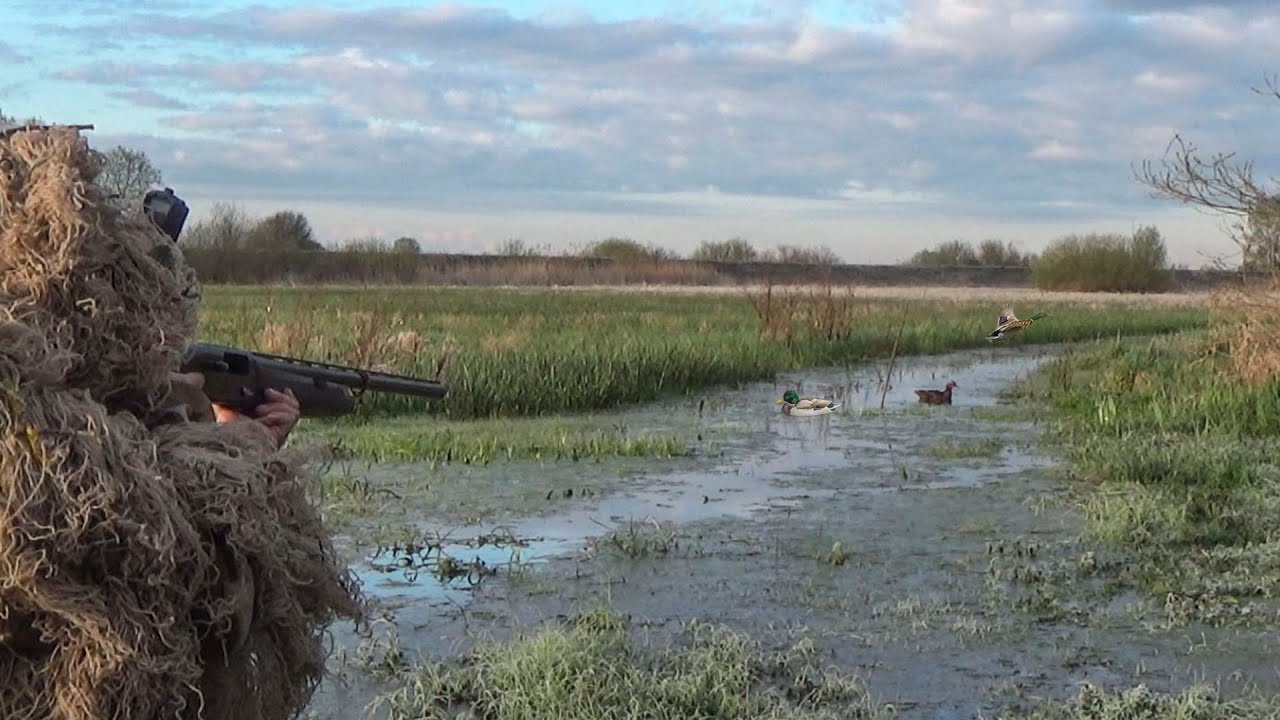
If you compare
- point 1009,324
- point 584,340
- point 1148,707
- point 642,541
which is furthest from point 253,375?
point 584,340

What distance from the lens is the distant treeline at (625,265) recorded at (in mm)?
40000

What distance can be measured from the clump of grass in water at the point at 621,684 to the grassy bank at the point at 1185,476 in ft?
5.72

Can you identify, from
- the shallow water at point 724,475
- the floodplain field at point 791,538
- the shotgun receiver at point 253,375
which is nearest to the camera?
the shotgun receiver at point 253,375

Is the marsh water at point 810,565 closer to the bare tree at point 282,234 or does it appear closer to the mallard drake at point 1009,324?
the mallard drake at point 1009,324

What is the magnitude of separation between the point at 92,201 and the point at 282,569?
540mm

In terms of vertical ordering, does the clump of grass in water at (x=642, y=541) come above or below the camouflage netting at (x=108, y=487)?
below

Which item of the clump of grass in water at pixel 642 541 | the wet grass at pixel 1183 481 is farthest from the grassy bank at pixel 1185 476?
the clump of grass in water at pixel 642 541

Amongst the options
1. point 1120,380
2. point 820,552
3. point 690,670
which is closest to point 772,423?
point 1120,380

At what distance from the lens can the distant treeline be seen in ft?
131

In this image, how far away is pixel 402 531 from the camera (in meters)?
6.61

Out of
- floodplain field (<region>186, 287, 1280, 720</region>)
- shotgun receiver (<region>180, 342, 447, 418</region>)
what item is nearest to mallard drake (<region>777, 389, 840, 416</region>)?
floodplain field (<region>186, 287, 1280, 720</region>)

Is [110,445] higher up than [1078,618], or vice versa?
[110,445]

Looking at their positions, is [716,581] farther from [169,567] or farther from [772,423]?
[772,423]

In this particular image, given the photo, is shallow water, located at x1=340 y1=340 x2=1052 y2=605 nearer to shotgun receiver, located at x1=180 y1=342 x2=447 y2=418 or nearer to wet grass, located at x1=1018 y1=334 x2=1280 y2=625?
wet grass, located at x1=1018 y1=334 x2=1280 y2=625
